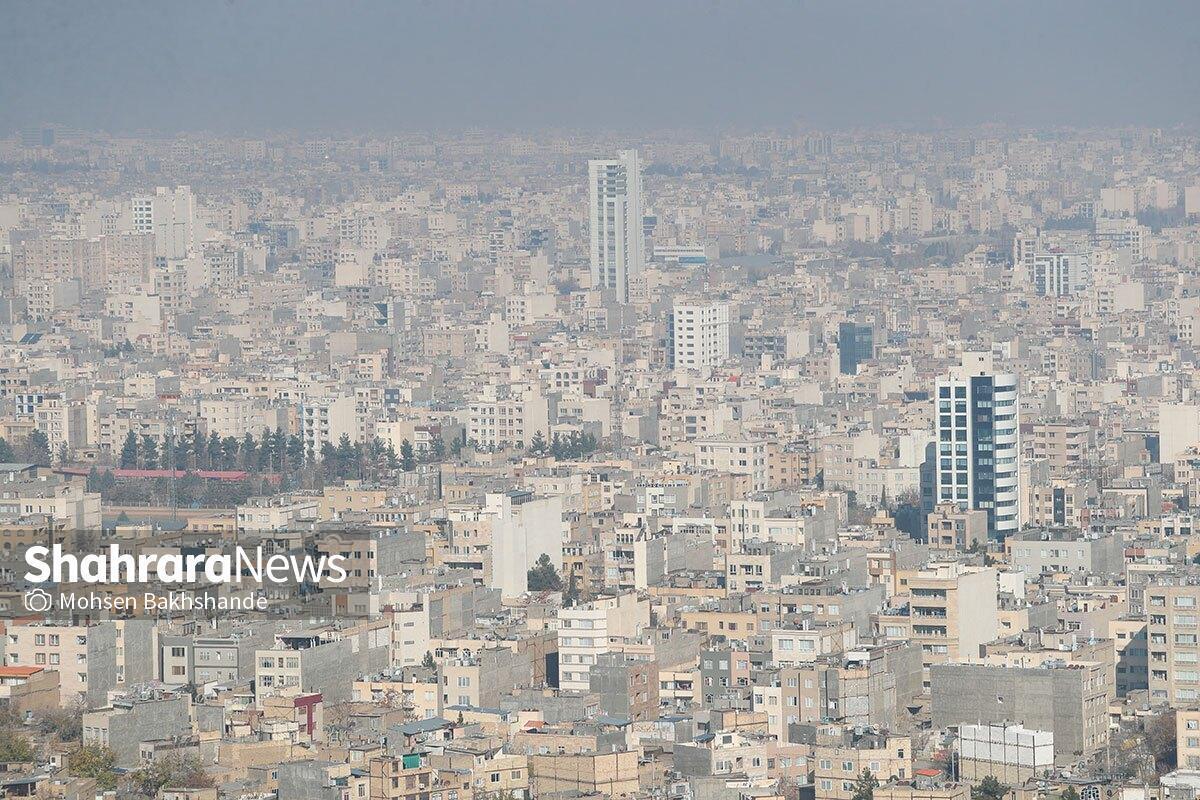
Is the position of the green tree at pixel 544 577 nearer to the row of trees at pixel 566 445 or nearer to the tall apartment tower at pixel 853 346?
the row of trees at pixel 566 445

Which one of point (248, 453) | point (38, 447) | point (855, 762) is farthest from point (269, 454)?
point (855, 762)

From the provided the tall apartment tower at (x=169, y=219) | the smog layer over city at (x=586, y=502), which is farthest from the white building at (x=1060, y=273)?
the tall apartment tower at (x=169, y=219)

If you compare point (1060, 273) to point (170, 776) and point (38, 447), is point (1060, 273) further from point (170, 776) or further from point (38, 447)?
point (170, 776)

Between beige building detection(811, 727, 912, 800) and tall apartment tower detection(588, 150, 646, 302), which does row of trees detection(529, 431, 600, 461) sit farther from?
tall apartment tower detection(588, 150, 646, 302)

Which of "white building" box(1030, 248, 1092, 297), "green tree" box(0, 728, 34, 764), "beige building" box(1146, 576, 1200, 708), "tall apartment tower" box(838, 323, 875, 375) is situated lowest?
"green tree" box(0, 728, 34, 764)

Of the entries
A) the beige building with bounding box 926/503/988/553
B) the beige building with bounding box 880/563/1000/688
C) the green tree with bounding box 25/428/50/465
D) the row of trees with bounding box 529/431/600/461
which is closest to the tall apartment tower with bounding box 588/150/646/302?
the green tree with bounding box 25/428/50/465

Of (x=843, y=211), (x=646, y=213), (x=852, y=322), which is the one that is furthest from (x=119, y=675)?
(x=843, y=211)

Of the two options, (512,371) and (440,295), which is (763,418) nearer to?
(512,371)
